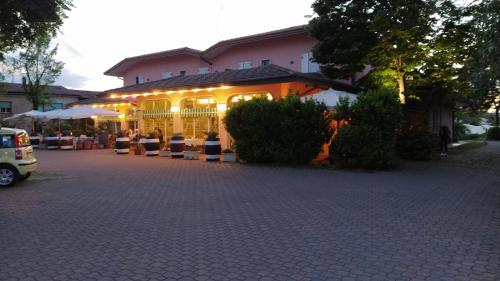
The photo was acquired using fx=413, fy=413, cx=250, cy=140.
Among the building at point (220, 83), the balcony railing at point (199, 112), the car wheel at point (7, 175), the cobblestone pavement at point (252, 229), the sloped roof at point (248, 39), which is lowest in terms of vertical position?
the cobblestone pavement at point (252, 229)

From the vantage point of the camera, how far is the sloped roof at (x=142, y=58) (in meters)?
32.0

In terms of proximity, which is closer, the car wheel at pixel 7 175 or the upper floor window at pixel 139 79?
the car wheel at pixel 7 175

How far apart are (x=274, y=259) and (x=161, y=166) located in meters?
11.5

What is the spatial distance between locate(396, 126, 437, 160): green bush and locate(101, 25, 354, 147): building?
4.45m

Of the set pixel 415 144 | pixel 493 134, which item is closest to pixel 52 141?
pixel 415 144

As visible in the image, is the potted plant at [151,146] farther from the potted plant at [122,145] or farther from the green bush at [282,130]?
the green bush at [282,130]

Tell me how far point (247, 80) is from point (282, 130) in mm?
4264

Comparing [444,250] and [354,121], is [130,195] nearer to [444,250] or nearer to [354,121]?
[444,250]

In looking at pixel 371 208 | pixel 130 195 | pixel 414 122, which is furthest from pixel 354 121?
pixel 130 195

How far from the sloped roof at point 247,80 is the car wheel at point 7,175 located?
10388 mm

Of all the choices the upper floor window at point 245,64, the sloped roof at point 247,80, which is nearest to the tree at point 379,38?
the sloped roof at point 247,80

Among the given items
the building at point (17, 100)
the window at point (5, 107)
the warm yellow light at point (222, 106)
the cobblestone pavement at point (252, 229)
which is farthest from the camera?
the window at point (5, 107)

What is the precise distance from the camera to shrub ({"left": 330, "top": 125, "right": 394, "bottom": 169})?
45.8 ft

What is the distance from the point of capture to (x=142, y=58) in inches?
1389
